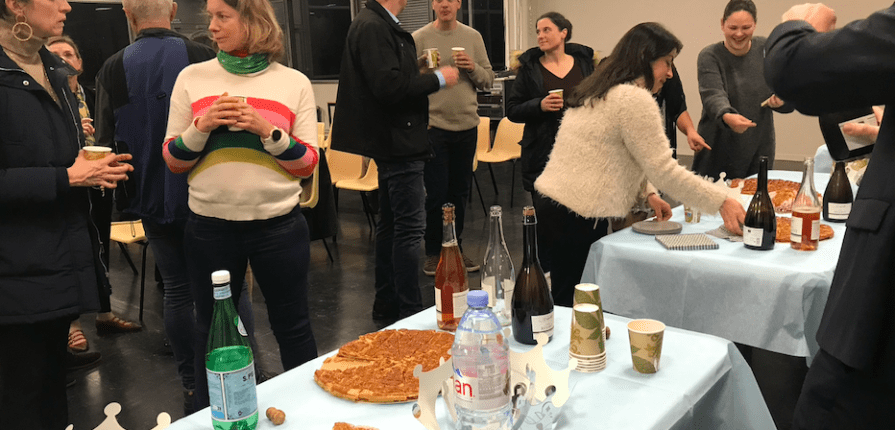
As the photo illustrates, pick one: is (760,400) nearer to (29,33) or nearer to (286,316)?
(286,316)

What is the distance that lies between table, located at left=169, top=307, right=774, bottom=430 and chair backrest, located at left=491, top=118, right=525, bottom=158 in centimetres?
487

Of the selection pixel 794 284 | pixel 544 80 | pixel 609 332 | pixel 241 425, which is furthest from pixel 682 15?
pixel 241 425

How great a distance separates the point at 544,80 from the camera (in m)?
3.56

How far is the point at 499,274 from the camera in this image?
1.51m

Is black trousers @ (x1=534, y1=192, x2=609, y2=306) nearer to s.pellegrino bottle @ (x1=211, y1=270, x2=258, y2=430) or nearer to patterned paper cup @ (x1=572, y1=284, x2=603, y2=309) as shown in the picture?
patterned paper cup @ (x1=572, y1=284, x2=603, y2=309)

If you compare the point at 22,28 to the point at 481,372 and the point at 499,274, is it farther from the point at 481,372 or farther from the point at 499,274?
the point at 481,372

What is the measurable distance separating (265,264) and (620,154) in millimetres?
1144

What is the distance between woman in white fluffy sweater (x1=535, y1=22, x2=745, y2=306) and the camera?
2.04 meters

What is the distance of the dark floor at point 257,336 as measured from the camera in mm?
2529

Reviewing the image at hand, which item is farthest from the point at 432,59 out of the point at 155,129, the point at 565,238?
the point at 155,129

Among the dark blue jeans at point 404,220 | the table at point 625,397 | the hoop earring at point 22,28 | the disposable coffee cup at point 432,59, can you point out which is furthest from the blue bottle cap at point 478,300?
the disposable coffee cup at point 432,59

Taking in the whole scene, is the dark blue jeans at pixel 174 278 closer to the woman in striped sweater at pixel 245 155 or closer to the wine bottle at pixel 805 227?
the woman in striped sweater at pixel 245 155

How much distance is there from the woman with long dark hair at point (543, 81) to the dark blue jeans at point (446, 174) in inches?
17.2

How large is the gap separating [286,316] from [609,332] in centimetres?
100
